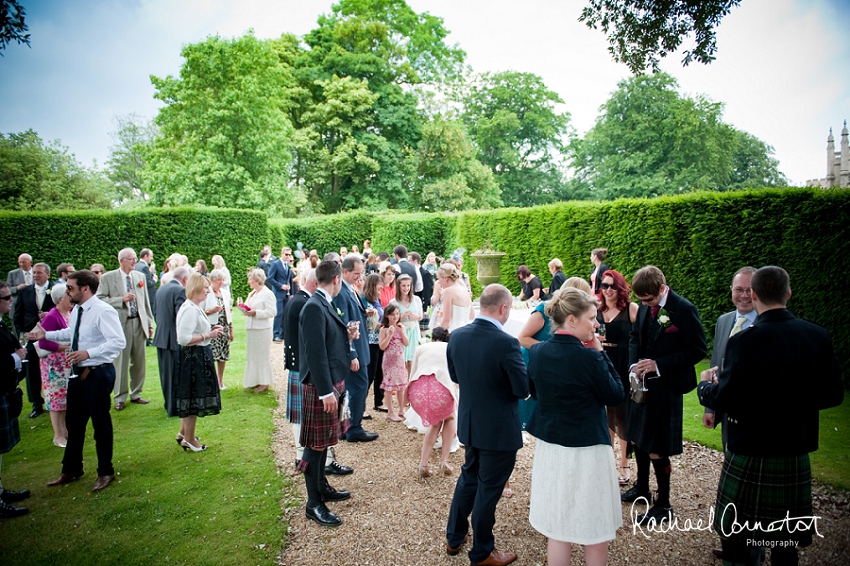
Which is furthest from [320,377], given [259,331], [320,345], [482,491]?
[259,331]

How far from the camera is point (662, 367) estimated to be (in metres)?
3.78

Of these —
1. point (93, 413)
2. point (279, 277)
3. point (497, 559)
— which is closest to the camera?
point (497, 559)

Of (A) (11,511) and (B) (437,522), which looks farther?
(A) (11,511)

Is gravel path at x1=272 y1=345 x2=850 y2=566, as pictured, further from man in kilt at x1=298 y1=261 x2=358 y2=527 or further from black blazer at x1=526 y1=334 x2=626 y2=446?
black blazer at x1=526 y1=334 x2=626 y2=446

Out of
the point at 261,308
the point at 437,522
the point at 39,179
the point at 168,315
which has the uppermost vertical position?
the point at 39,179

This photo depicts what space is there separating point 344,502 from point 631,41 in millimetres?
7176

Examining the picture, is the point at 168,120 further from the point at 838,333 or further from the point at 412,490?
the point at 838,333

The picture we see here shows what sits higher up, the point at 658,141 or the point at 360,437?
the point at 658,141

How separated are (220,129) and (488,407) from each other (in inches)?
979

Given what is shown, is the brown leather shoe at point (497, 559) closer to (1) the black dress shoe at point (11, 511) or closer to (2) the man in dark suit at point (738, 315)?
(2) the man in dark suit at point (738, 315)

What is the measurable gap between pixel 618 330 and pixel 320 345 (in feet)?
9.28

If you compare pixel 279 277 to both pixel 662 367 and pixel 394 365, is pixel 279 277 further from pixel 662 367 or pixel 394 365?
pixel 662 367

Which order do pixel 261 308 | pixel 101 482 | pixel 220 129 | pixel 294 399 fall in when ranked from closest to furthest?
1. pixel 294 399
2. pixel 101 482
3. pixel 261 308
4. pixel 220 129

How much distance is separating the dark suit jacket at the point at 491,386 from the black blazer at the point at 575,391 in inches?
12.7
